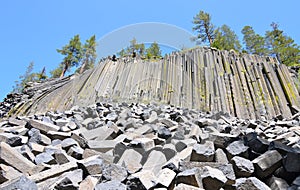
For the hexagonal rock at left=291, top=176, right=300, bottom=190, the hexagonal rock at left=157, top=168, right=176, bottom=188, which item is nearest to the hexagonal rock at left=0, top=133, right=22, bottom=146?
the hexagonal rock at left=157, top=168, right=176, bottom=188

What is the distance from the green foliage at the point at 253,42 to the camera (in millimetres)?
19248

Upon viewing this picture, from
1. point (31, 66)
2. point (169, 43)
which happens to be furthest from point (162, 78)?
point (31, 66)

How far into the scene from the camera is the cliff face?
5.30 metres

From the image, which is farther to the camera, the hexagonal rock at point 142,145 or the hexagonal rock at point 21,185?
the hexagonal rock at point 142,145

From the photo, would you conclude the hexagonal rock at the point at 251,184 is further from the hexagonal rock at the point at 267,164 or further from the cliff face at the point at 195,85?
the cliff face at the point at 195,85

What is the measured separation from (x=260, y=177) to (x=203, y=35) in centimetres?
1881

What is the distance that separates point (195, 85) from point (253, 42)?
53.5 feet

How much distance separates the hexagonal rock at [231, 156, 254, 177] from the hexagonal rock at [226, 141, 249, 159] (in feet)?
0.40

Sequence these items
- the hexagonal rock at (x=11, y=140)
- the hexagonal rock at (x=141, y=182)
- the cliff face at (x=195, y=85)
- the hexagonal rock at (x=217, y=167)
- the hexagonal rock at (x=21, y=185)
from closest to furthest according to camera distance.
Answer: the hexagonal rock at (x=21, y=185), the hexagonal rock at (x=141, y=182), the hexagonal rock at (x=217, y=167), the hexagonal rock at (x=11, y=140), the cliff face at (x=195, y=85)

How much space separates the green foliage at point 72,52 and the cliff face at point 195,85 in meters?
13.4

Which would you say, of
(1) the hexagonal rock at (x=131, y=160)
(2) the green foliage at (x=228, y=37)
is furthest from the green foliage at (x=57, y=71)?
(1) the hexagonal rock at (x=131, y=160)

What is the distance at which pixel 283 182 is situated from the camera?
1.21 meters

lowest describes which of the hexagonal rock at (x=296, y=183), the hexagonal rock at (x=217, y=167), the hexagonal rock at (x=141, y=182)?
the hexagonal rock at (x=141, y=182)

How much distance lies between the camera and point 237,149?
149 centimetres
